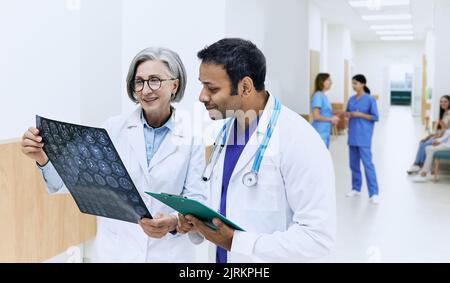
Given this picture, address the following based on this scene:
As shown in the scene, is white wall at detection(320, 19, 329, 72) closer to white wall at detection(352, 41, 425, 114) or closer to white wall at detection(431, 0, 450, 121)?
white wall at detection(431, 0, 450, 121)

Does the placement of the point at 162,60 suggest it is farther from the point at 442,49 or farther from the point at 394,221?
the point at 442,49

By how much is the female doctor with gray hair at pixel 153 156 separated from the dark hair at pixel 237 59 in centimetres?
19

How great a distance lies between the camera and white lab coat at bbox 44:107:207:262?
1323 mm

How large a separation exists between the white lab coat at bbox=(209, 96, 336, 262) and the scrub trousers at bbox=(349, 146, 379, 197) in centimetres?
334

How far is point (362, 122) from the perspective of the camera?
4375 millimetres

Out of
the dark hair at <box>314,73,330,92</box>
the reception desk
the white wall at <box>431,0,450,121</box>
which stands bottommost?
the reception desk

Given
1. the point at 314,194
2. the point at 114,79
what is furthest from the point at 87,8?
the point at 314,194

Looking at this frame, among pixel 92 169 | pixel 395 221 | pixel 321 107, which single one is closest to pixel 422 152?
pixel 321 107

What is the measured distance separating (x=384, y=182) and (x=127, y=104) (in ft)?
13.6

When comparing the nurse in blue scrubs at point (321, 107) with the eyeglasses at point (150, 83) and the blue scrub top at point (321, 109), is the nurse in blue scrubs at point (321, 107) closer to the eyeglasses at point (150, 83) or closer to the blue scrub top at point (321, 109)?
the blue scrub top at point (321, 109)

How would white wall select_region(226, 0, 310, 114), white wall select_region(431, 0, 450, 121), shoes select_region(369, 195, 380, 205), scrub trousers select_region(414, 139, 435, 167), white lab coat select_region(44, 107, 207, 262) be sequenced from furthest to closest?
white wall select_region(431, 0, 450, 121)
scrub trousers select_region(414, 139, 435, 167)
shoes select_region(369, 195, 380, 205)
white wall select_region(226, 0, 310, 114)
white lab coat select_region(44, 107, 207, 262)

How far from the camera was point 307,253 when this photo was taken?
110 centimetres

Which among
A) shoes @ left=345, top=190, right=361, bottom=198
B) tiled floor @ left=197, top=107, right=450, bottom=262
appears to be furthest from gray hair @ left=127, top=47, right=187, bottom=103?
shoes @ left=345, top=190, right=361, bottom=198
